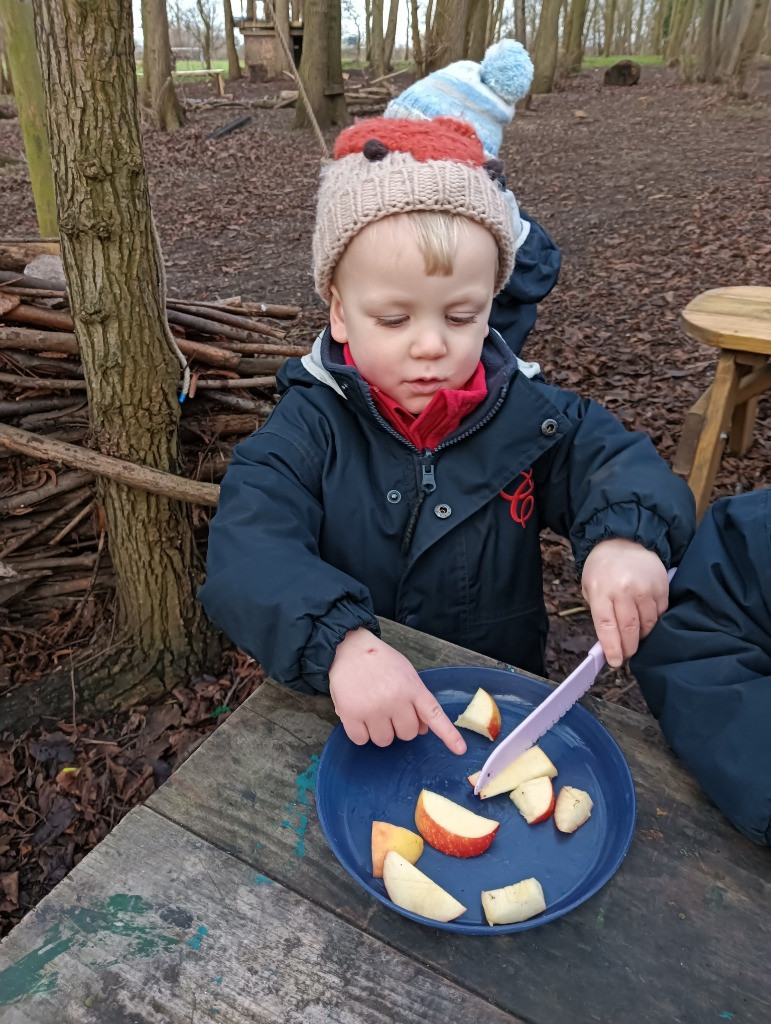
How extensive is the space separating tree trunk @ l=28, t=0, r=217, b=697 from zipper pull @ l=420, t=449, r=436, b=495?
1345mm

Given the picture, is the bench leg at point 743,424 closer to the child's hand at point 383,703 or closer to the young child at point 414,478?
Answer: the young child at point 414,478

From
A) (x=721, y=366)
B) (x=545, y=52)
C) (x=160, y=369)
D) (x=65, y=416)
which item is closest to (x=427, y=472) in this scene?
(x=160, y=369)

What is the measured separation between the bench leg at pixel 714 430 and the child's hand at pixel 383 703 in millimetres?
3039

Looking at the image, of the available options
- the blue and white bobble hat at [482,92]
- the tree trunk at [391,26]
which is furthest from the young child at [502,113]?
the tree trunk at [391,26]

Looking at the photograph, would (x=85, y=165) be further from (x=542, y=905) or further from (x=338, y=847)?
(x=542, y=905)

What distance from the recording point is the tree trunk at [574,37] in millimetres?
20719

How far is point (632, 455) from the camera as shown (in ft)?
5.43

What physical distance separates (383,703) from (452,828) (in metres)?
0.22

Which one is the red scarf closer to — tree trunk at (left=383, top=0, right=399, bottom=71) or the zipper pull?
the zipper pull

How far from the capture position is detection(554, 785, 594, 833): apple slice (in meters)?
1.23

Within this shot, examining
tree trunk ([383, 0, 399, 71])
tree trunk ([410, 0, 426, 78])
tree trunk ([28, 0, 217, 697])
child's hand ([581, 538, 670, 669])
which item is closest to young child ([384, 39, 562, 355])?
tree trunk ([28, 0, 217, 697])

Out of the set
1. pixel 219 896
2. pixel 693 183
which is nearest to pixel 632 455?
pixel 219 896

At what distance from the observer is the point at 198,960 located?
3.37 ft

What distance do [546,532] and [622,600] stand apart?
2.90 meters
